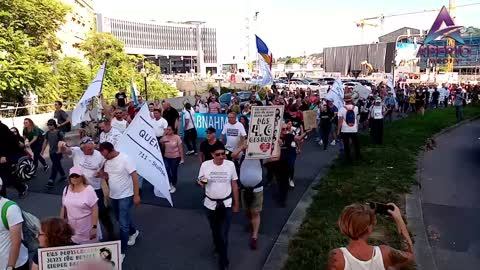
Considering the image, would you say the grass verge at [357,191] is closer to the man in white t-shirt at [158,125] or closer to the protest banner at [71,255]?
the protest banner at [71,255]

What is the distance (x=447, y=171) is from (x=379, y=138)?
321 centimetres

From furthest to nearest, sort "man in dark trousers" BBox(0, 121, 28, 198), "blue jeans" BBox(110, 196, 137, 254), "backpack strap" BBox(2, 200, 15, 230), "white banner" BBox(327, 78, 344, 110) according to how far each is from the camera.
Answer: "white banner" BBox(327, 78, 344, 110) → "man in dark trousers" BBox(0, 121, 28, 198) → "blue jeans" BBox(110, 196, 137, 254) → "backpack strap" BBox(2, 200, 15, 230)

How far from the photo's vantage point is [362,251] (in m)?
2.90

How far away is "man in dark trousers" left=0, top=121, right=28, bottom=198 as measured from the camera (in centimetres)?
845

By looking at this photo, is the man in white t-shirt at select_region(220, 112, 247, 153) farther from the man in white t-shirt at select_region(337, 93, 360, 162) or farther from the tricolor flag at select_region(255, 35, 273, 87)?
the tricolor flag at select_region(255, 35, 273, 87)

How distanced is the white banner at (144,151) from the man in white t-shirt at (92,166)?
328mm

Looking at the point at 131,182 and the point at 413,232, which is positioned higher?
the point at 131,182

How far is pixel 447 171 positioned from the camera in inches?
440

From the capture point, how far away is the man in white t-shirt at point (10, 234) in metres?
3.64

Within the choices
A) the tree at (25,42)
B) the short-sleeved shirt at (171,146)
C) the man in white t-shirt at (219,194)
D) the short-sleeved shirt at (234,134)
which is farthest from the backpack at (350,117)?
the tree at (25,42)

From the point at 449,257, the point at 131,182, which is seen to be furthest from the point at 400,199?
the point at 131,182

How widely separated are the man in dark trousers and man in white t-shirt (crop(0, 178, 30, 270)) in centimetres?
513

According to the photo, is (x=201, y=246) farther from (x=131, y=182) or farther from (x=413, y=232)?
(x=413, y=232)

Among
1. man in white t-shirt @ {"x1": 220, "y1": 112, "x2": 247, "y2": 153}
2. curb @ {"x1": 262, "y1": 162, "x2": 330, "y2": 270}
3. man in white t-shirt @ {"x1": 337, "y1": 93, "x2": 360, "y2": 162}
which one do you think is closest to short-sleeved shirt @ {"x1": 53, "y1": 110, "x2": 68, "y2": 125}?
man in white t-shirt @ {"x1": 220, "y1": 112, "x2": 247, "y2": 153}
